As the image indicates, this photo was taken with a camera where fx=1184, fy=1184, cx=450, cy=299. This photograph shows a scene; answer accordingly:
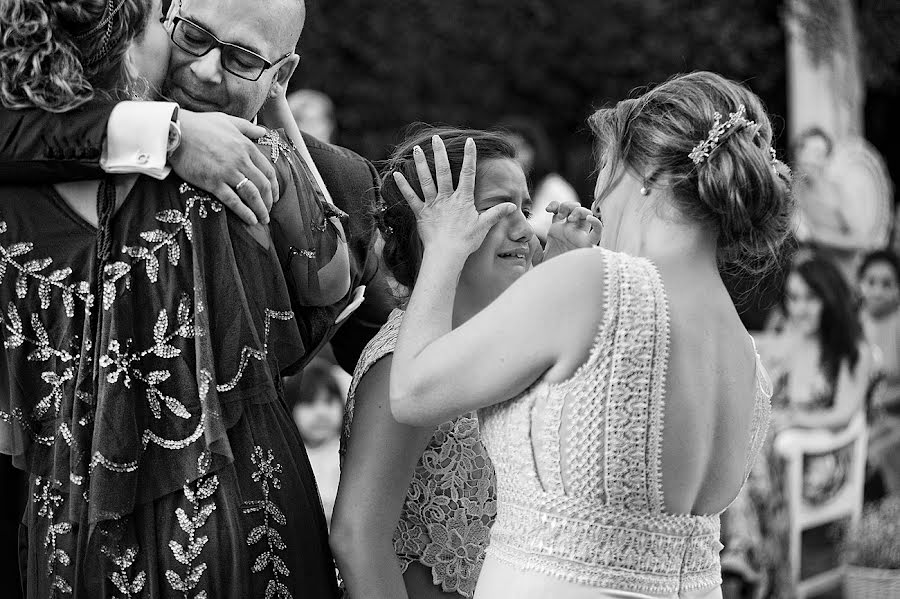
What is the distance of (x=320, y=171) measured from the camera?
2533 mm

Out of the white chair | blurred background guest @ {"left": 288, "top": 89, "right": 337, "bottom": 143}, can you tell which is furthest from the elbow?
blurred background guest @ {"left": 288, "top": 89, "right": 337, "bottom": 143}

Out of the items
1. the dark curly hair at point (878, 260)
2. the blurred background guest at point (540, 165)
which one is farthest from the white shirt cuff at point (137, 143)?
the dark curly hair at point (878, 260)

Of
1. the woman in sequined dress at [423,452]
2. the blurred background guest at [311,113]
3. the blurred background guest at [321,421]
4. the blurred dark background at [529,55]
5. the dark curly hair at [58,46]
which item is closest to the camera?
the dark curly hair at [58,46]

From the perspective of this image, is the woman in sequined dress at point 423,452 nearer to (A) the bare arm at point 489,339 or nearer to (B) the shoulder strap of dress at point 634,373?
(A) the bare arm at point 489,339

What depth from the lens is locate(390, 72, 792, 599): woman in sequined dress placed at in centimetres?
189

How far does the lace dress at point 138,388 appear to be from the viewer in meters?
1.93

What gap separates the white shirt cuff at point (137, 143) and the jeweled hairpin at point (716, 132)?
33.8 inches

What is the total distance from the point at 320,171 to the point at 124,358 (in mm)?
757

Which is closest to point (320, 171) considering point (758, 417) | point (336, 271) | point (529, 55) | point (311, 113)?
point (336, 271)

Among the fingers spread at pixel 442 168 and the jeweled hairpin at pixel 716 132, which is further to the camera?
the fingers spread at pixel 442 168

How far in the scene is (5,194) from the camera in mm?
1936

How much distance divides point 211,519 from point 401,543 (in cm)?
49

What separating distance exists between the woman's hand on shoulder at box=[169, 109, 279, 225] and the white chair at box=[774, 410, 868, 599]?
4.14m

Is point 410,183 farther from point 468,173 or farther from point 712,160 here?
point 712,160
